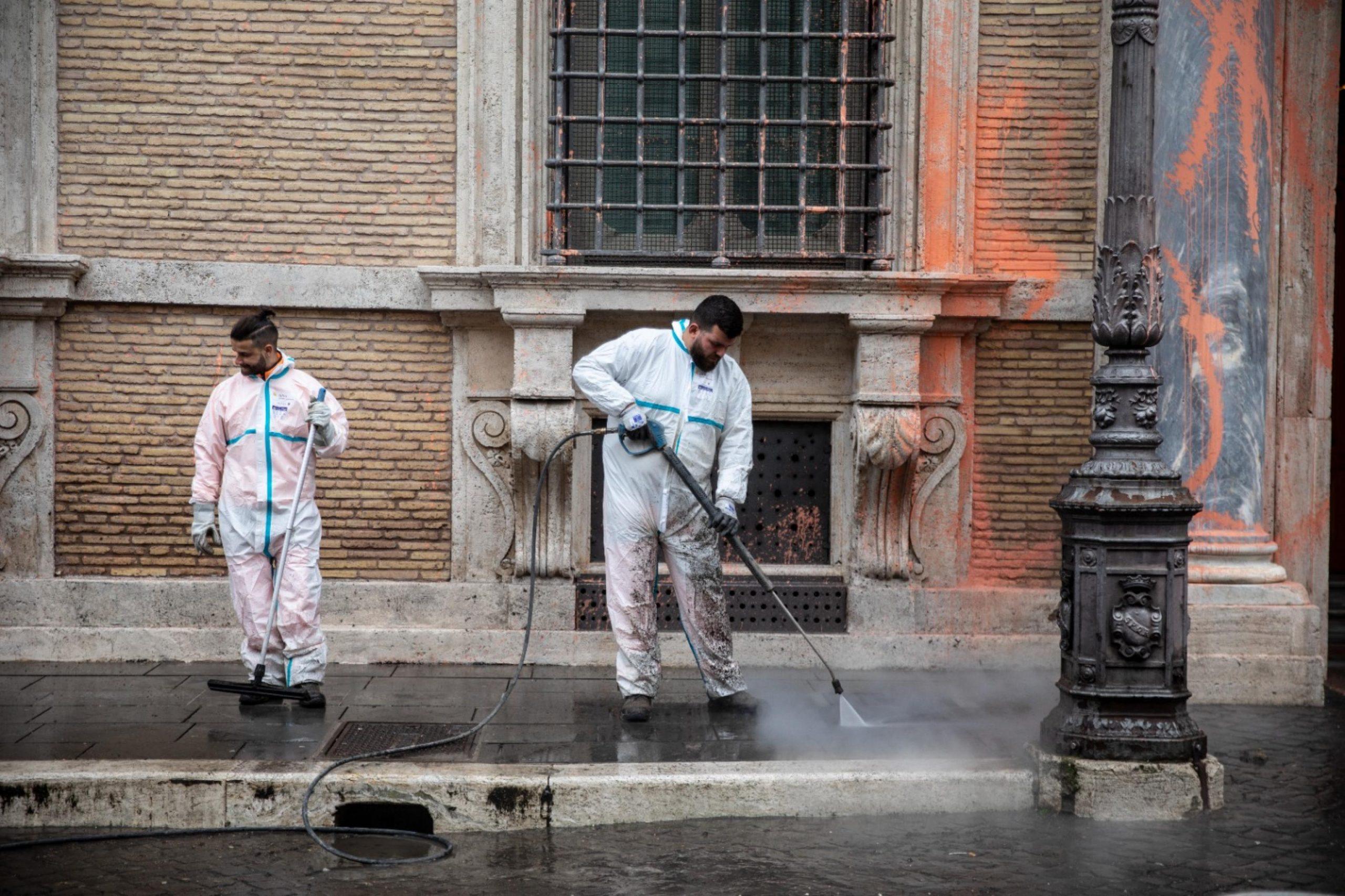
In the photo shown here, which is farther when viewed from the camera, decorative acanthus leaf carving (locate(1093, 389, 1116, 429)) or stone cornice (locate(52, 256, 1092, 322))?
stone cornice (locate(52, 256, 1092, 322))

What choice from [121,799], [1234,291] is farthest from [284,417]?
[1234,291]

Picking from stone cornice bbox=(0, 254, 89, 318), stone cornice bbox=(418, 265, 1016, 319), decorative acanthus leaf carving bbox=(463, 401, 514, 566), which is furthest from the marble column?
stone cornice bbox=(0, 254, 89, 318)

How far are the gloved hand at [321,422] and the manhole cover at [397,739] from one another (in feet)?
4.57

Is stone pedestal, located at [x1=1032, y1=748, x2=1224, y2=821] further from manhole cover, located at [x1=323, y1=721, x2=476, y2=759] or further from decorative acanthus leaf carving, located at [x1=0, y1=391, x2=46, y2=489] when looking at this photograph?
decorative acanthus leaf carving, located at [x1=0, y1=391, x2=46, y2=489]

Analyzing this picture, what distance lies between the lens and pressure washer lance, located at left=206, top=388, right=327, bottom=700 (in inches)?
262

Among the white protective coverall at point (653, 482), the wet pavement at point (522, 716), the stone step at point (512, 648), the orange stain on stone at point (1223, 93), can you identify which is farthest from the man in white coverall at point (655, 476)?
the orange stain on stone at point (1223, 93)

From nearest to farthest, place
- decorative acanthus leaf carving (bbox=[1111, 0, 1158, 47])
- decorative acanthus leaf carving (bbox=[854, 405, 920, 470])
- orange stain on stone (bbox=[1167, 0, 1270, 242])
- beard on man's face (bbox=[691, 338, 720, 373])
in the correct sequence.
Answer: decorative acanthus leaf carving (bbox=[1111, 0, 1158, 47]), beard on man's face (bbox=[691, 338, 720, 373]), orange stain on stone (bbox=[1167, 0, 1270, 242]), decorative acanthus leaf carving (bbox=[854, 405, 920, 470])

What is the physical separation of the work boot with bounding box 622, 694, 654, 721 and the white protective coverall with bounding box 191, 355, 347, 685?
1.57 metres

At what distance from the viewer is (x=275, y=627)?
22.9 ft

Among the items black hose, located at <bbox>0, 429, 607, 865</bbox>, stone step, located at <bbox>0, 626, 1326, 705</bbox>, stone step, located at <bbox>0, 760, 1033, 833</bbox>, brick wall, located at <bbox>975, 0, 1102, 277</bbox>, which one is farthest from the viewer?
brick wall, located at <bbox>975, 0, 1102, 277</bbox>

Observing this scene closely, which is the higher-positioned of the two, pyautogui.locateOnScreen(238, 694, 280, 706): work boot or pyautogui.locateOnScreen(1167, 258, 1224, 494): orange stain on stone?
pyautogui.locateOnScreen(1167, 258, 1224, 494): orange stain on stone

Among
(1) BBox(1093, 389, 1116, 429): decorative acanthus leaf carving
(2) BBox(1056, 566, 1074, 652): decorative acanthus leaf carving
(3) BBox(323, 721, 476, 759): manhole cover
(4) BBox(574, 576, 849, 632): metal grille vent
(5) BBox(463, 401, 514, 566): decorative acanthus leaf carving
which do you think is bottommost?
(3) BBox(323, 721, 476, 759): manhole cover

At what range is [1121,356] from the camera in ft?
18.9

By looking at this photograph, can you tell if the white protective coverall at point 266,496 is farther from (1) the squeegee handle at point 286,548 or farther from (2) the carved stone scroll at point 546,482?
(2) the carved stone scroll at point 546,482
